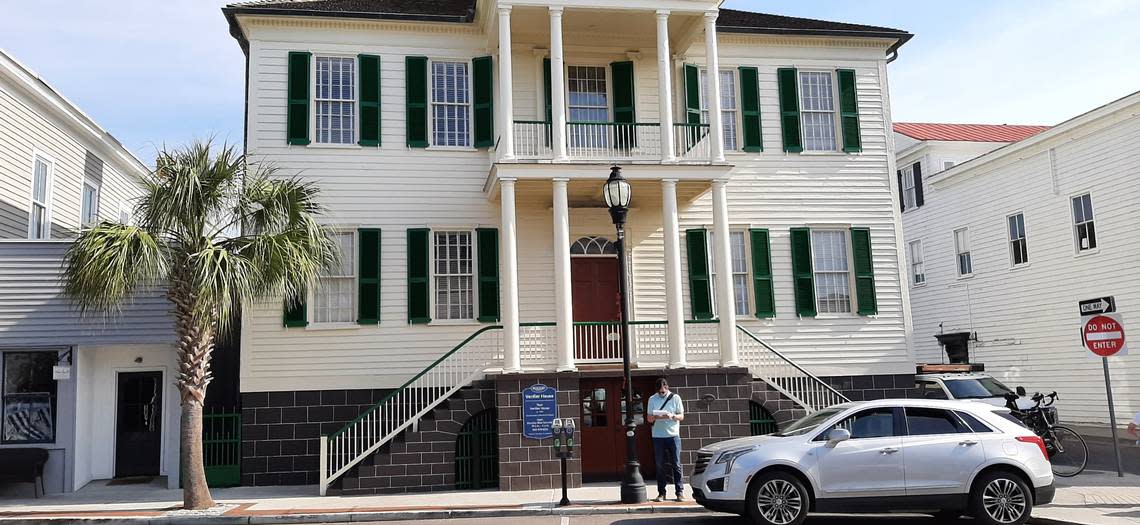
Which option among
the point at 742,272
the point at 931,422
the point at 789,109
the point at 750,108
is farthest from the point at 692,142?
the point at 931,422

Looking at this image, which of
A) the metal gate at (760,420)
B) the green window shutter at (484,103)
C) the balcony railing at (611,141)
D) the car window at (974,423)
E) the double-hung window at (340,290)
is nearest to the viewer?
the car window at (974,423)

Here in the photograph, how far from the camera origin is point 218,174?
1364 cm

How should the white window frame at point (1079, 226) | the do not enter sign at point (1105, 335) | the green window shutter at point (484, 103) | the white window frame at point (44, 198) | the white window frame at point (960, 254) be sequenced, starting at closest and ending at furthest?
the do not enter sign at point (1105, 335) < the green window shutter at point (484, 103) < the white window frame at point (44, 198) < the white window frame at point (1079, 226) < the white window frame at point (960, 254)

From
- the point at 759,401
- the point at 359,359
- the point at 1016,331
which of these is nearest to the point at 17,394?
the point at 359,359

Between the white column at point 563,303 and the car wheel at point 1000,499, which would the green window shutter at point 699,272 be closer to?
the white column at point 563,303

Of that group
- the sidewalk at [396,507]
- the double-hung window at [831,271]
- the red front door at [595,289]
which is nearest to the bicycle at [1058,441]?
the sidewalk at [396,507]

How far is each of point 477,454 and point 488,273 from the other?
3820mm

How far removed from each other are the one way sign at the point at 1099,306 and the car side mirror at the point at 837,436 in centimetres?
614

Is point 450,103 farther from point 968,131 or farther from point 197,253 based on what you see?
point 968,131

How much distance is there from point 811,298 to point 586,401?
5811mm

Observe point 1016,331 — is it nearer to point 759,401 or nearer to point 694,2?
point 759,401

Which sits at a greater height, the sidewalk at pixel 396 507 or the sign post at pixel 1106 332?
the sign post at pixel 1106 332

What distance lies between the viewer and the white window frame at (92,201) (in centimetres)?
2091

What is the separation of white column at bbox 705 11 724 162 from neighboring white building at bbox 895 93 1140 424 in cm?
1168
